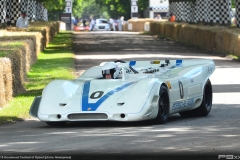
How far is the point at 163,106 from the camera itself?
40.3 ft

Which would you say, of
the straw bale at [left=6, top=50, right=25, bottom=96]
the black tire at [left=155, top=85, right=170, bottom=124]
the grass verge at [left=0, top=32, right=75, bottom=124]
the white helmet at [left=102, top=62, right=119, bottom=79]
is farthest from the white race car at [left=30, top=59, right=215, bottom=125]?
the straw bale at [left=6, top=50, right=25, bottom=96]

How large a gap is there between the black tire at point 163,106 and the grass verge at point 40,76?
2.74 m

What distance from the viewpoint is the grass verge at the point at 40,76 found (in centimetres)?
1396

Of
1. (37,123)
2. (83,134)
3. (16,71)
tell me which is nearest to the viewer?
(83,134)

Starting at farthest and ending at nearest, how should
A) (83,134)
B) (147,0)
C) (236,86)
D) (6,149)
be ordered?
1. (147,0)
2. (236,86)
3. (83,134)
4. (6,149)

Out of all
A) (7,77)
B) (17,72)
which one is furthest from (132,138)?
(17,72)

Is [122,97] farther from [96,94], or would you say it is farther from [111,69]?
[111,69]

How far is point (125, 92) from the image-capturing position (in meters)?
12.0

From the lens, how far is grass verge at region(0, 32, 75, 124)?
13964 millimetres

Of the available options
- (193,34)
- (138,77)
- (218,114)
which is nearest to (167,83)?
(138,77)

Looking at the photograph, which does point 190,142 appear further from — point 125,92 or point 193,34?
point 193,34

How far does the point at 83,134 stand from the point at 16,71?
21.7 ft

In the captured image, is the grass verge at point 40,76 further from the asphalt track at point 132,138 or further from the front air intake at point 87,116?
the front air intake at point 87,116

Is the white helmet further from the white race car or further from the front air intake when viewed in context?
the front air intake
